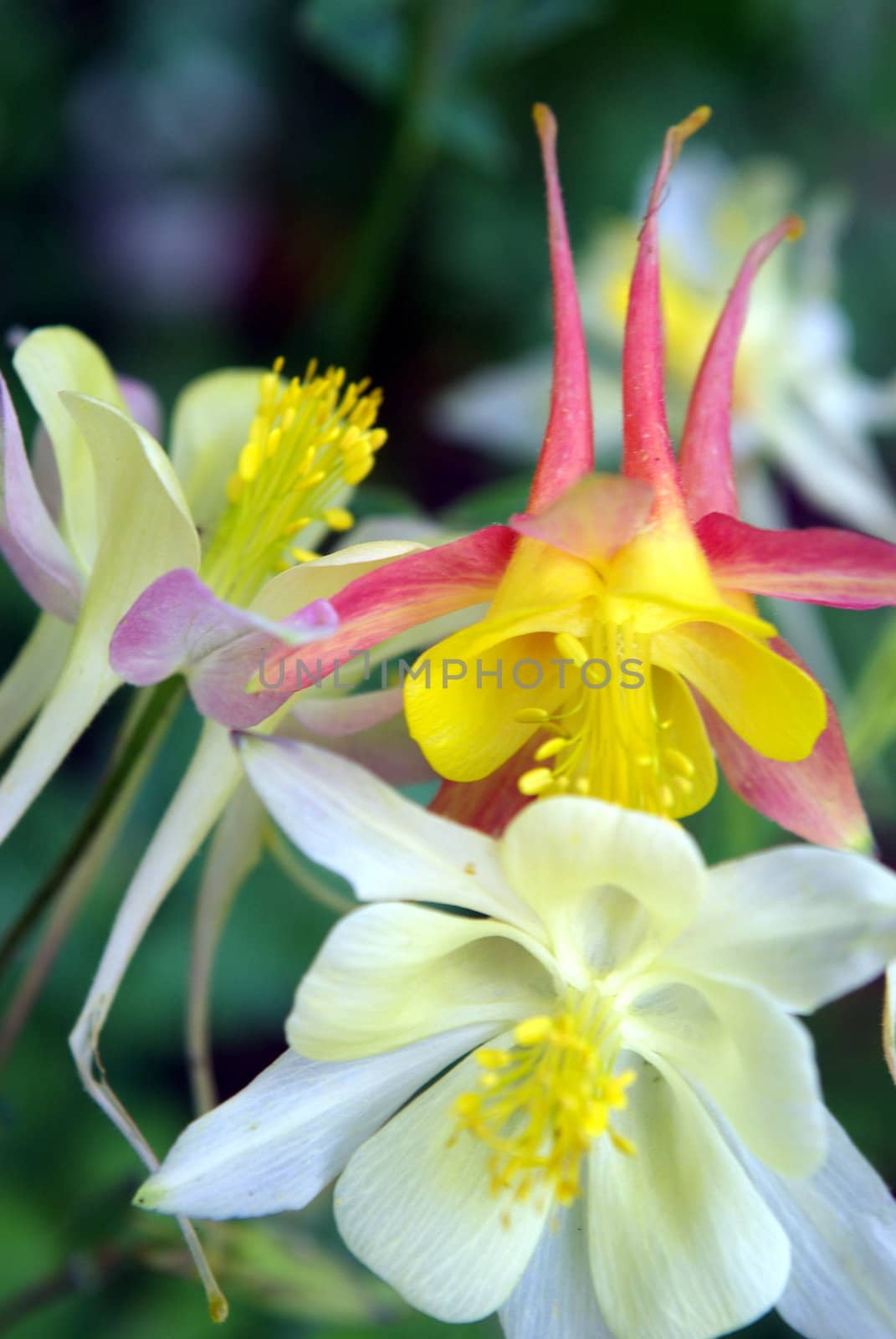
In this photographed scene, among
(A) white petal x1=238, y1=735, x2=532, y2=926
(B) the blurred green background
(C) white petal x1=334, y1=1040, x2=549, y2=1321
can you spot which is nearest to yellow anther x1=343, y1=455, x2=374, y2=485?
(A) white petal x1=238, y1=735, x2=532, y2=926

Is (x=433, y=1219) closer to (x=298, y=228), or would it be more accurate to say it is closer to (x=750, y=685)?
(x=750, y=685)

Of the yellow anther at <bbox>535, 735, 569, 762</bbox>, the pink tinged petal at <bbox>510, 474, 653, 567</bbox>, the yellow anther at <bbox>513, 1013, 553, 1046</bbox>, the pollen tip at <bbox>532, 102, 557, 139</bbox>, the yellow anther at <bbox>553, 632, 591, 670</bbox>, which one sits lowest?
the yellow anther at <bbox>513, 1013, 553, 1046</bbox>

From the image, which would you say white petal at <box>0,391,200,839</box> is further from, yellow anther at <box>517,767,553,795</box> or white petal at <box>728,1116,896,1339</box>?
white petal at <box>728,1116,896,1339</box>

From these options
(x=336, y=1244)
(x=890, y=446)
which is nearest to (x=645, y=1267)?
(x=336, y=1244)

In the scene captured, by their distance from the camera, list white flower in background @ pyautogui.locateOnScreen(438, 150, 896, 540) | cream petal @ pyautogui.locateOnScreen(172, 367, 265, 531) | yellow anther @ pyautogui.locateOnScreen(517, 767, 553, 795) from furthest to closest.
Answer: white flower in background @ pyautogui.locateOnScreen(438, 150, 896, 540) → cream petal @ pyautogui.locateOnScreen(172, 367, 265, 531) → yellow anther @ pyautogui.locateOnScreen(517, 767, 553, 795)

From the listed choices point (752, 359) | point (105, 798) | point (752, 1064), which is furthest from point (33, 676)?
point (752, 359)

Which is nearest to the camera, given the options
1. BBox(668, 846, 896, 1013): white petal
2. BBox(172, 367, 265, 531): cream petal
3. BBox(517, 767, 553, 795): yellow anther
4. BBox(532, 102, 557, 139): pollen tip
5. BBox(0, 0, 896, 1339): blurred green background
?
BBox(668, 846, 896, 1013): white petal
